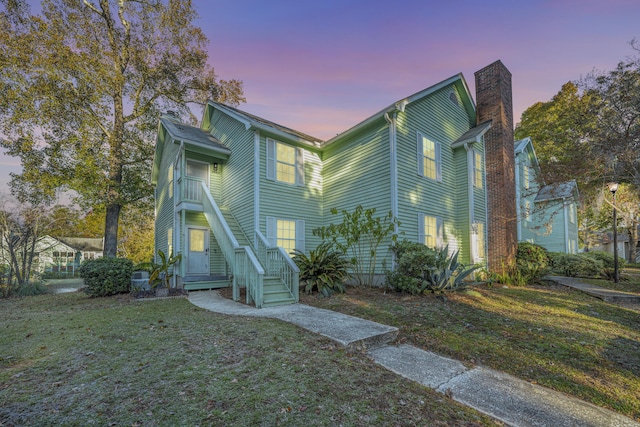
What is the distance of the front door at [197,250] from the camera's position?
1160 cm

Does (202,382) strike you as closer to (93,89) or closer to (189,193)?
(189,193)

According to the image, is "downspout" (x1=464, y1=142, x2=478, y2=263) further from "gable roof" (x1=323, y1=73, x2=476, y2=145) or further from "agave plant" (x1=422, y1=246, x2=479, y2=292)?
"agave plant" (x1=422, y1=246, x2=479, y2=292)

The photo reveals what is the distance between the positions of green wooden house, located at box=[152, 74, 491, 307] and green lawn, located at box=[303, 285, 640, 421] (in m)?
2.92

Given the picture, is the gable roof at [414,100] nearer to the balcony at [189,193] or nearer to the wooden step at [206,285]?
the balcony at [189,193]

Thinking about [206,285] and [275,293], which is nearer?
[275,293]

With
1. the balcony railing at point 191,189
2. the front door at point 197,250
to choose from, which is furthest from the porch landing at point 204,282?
the balcony railing at point 191,189

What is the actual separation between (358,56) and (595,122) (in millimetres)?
A: 8214

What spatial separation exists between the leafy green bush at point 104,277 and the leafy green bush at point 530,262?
14186mm

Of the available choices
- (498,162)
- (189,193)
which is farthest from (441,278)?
(189,193)

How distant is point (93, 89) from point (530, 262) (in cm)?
2129

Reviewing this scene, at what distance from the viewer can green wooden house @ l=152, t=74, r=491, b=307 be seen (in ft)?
33.0

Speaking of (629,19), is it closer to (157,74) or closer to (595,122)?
(595,122)

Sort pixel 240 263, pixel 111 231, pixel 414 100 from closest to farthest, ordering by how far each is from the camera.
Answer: pixel 240 263
pixel 414 100
pixel 111 231

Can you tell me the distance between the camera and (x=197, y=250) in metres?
11.9
